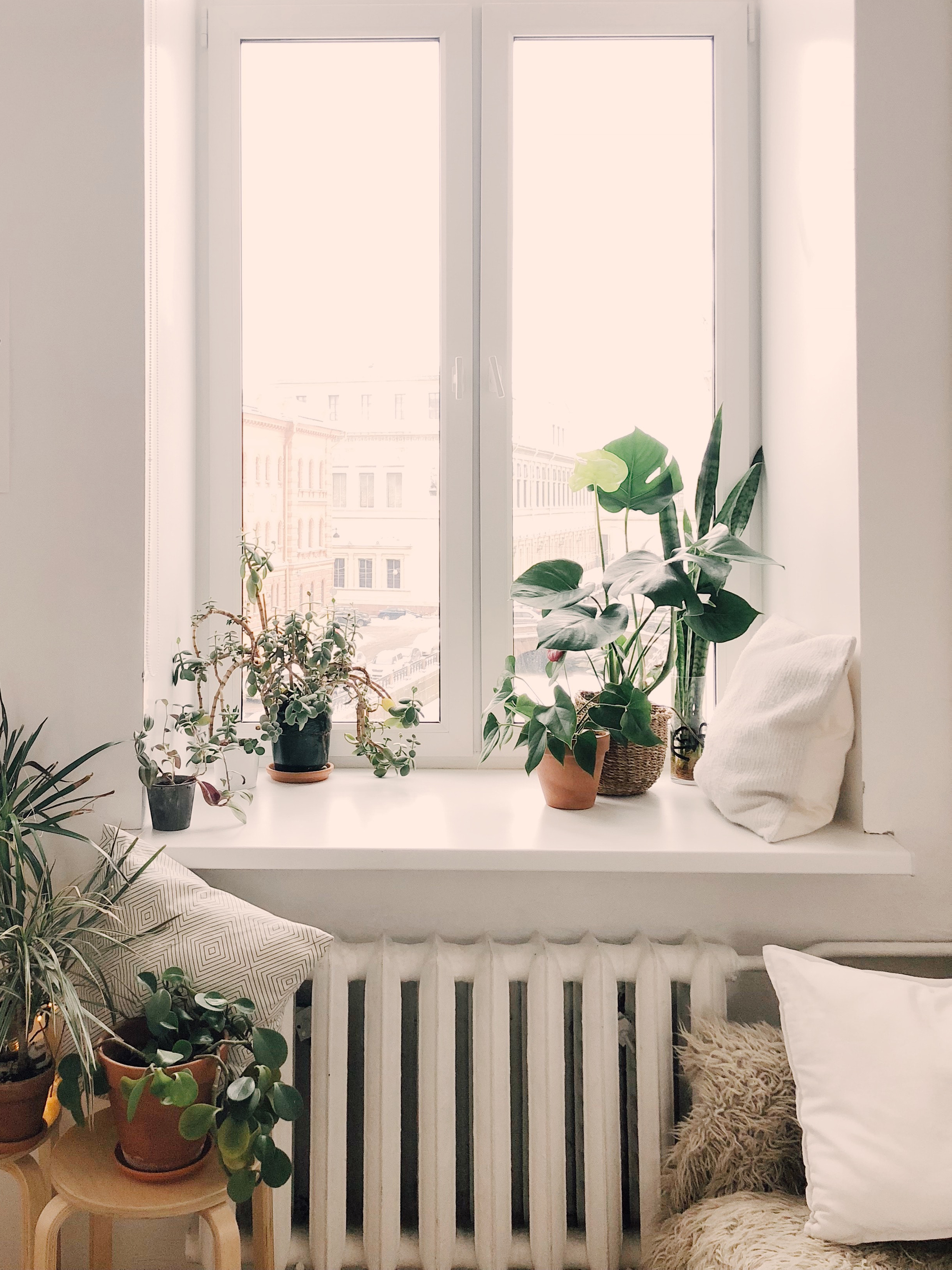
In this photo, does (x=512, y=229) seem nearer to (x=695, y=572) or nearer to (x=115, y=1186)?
(x=695, y=572)

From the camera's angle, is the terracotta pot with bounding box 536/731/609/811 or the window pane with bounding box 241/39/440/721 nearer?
the terracotta pot with bounding box 536/731/609/811

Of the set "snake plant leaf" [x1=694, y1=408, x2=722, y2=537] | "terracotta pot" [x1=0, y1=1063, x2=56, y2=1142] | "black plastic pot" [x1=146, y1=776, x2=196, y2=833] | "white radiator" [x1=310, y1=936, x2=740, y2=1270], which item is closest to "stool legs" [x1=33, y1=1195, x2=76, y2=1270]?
"terracotta pot" [x1=0, y1=1063, x2=56, y2=1142]

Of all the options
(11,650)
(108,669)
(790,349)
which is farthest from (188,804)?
(790,349)

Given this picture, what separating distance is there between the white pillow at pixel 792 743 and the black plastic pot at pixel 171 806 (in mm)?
898

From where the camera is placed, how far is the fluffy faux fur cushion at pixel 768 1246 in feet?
3.72

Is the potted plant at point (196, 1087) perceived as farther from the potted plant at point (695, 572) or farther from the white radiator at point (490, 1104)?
the potted plant at point (695, 572)

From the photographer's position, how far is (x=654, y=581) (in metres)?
1.43

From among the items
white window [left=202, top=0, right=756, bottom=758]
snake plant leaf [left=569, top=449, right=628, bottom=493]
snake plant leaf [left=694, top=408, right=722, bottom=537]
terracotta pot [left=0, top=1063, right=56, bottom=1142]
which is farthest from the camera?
white window [left=202, top=0, right=756, bottom=758]

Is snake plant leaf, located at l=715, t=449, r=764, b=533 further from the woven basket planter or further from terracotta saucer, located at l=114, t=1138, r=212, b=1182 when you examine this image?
terracotta saucer, located at l=114, t=1138, r=212, b=1182

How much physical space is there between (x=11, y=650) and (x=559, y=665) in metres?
0.92

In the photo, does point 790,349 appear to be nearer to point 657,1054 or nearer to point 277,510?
point 277,510

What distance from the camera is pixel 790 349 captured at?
1.70 metres

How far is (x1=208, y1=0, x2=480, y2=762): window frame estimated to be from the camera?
183cm

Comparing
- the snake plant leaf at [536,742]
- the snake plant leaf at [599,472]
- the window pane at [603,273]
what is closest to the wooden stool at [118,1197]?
the snake plant leaf at [536,742]
